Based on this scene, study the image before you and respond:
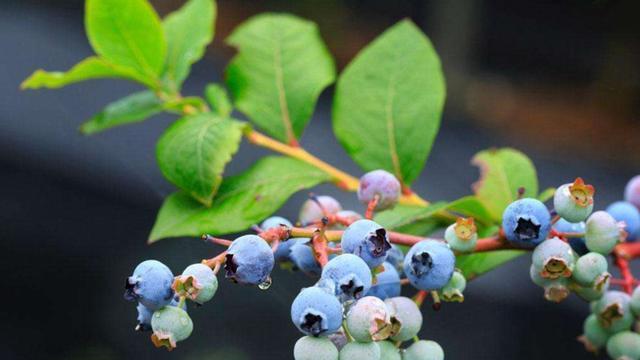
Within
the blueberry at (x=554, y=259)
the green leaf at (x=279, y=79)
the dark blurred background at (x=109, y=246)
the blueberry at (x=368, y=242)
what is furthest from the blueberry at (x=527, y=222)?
the dark blurred background at (x=109, y=246)

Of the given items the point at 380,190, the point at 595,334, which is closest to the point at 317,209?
the point at 380,190

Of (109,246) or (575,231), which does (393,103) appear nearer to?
(575,231)

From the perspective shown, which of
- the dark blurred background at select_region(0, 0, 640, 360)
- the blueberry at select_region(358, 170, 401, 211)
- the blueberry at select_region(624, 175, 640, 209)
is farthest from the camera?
the dark blurred background at select_region(0, 0, 640, 360)

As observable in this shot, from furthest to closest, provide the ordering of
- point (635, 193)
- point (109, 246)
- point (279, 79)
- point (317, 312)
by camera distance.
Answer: point (109, 246) → point (279, 79) → point (635, 193) → point (317, 312)

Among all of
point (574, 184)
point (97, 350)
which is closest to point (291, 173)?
point (574, 184)

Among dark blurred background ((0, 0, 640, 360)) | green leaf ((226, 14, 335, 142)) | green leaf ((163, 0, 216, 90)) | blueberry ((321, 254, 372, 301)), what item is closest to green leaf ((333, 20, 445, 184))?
green leaf ((226, 14, 335, 142))

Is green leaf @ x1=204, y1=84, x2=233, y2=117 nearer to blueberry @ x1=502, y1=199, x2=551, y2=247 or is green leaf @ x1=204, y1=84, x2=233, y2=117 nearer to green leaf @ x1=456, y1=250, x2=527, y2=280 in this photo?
green leaf @ x1=456, y1=250, x2=527, y2=280
